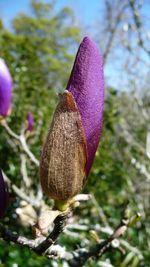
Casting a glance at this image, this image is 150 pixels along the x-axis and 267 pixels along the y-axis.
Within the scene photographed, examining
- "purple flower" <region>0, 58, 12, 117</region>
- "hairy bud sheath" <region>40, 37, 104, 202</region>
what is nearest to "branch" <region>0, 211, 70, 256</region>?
"hairy bud sheath" <region>40, 37, 104, 202</region>

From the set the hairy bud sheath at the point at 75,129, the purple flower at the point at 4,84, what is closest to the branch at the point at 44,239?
the hairy bud sheath at the point at 75,129

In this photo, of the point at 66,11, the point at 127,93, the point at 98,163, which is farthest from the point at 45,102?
the point at 66,11

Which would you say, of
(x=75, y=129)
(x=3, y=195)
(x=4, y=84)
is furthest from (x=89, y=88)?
(x=4, y=84)

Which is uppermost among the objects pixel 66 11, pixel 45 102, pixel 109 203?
pixel 66 11

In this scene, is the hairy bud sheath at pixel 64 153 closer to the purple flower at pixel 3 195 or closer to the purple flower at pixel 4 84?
the purple flower at pixel 3 195

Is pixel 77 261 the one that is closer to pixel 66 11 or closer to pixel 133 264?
pixel 133 264

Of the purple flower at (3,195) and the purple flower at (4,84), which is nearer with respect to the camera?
the purple flower at (3,195)

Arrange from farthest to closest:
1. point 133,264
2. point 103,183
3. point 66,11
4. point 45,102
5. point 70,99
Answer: point 66,11 → point 45,102 → point 103,183 → point 133,264 → point 70,99

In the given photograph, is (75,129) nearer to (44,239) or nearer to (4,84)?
(44,239)
